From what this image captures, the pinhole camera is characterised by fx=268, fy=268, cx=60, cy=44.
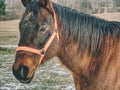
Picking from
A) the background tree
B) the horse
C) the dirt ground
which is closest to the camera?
the horse

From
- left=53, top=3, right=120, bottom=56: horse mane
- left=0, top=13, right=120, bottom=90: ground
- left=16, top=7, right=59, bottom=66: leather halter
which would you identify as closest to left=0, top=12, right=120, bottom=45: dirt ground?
left=0, top=13, right=120, bottom=90: ground

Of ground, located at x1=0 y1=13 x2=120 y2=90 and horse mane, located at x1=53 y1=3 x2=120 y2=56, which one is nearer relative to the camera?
horse mane, located at x1=53 y1=3 x2=120 y2=56

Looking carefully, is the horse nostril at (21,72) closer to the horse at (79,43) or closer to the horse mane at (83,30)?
the horse at (79,43)

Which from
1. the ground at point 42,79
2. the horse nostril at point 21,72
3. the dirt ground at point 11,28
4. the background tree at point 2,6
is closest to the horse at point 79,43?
the horse nostril at point 21,72

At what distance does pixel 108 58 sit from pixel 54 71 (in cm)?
794

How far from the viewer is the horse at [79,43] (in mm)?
2953

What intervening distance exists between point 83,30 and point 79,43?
0.16 metres

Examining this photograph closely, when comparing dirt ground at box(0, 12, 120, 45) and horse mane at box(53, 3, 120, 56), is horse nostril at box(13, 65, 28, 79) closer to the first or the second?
horse mane at box(53, 3, 120, 56)

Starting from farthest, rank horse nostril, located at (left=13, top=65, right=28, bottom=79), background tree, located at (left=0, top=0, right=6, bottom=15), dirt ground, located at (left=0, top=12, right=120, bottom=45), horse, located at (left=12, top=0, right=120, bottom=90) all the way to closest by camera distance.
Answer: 1. background tree, located at (left=0, top=0, right=6, bottom=15)
2. dirt ground, located at (left=0, top=12, right=120, bottom=45)
3. horse, located at (left=12, top=0, right=120, bottom=90)
4. horse nostril, located at (left=13, top=65, right=28, bottom=79)

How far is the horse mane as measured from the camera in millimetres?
3123

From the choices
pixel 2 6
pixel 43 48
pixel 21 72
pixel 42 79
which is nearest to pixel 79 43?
pixel 43 48

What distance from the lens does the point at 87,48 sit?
3.17 meters

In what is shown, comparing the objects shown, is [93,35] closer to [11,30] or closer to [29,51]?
[29,51]

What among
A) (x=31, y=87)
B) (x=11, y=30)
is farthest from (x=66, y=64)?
(x=11, y=30)
